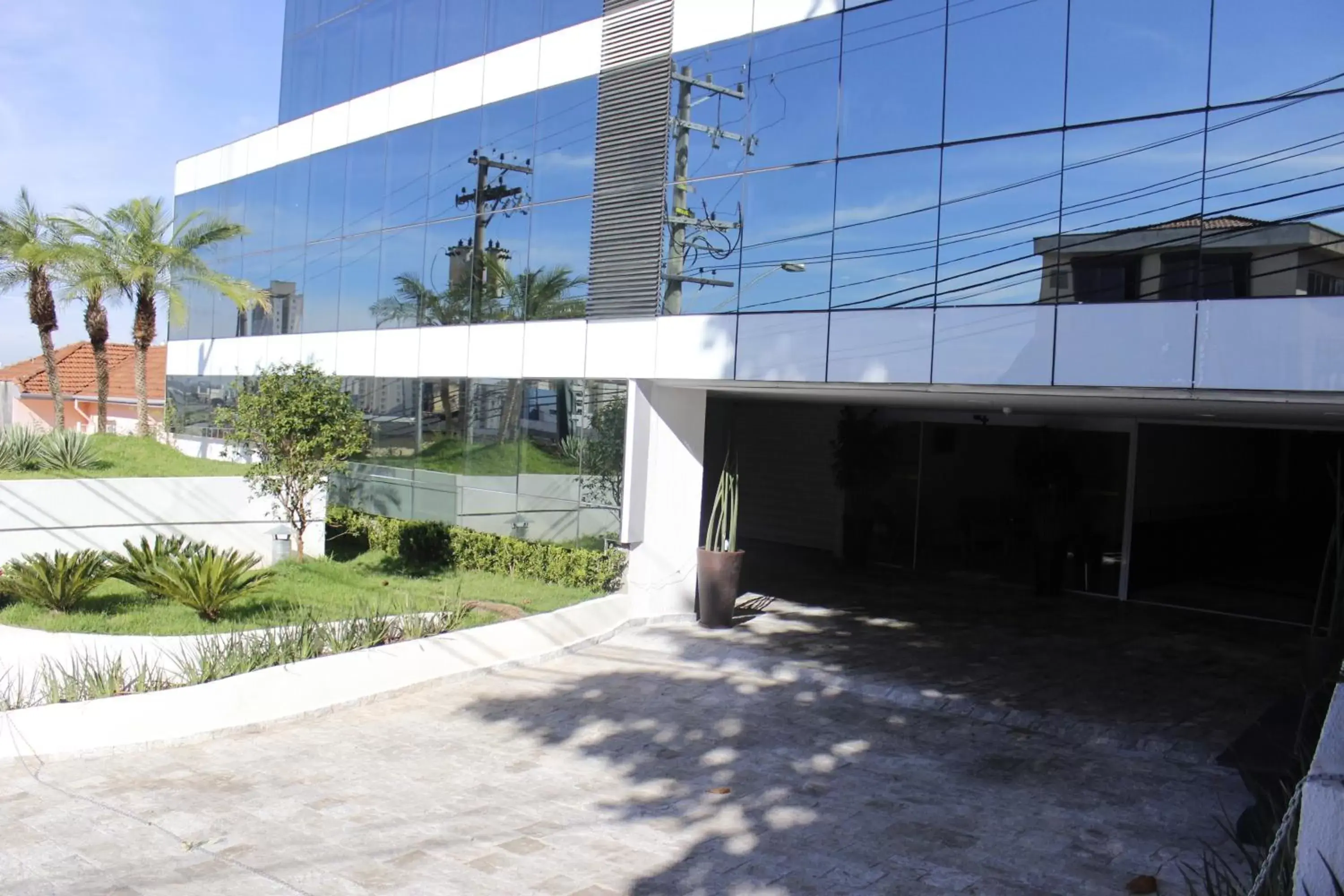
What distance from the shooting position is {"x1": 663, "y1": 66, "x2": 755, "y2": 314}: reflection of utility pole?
1262 centimetres

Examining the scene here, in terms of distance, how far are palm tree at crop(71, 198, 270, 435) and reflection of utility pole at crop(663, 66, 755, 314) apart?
1347 centimetres

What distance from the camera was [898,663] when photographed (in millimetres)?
10969

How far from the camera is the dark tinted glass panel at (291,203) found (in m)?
20.0

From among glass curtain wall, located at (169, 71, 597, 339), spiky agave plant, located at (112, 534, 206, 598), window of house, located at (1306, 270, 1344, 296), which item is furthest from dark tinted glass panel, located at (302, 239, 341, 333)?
window of house, located at (1306, 270, 1344, 296)

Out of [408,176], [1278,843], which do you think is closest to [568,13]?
[408,176]

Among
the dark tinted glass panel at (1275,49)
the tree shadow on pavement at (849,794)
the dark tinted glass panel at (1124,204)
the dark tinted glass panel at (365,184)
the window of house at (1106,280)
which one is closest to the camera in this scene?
the tree shadow on pavement at (849,794)

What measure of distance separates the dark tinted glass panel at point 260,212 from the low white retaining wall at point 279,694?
515 inches

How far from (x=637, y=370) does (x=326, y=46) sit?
1111cm

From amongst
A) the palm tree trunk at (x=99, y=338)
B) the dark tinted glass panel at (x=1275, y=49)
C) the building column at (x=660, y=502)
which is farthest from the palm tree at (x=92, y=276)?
the dark tinted glass panel at (x=1275, y=49)

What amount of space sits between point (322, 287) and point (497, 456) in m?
6.42

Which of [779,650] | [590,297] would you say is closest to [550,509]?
[590,297]

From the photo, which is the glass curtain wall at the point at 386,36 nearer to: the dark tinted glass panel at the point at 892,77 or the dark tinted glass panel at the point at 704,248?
the dark tinted glass panel at the point at 704,248

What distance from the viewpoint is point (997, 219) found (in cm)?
970

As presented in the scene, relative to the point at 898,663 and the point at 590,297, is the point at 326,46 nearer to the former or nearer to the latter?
the point at 590,297
